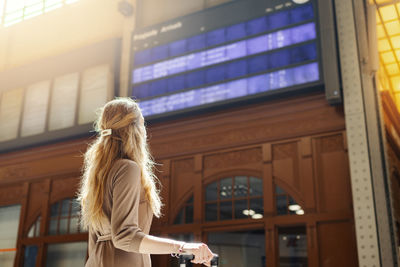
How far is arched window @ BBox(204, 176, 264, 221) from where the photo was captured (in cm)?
738

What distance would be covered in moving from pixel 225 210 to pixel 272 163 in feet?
3.58

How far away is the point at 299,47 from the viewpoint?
284 inches

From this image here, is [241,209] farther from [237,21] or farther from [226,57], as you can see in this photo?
[237,21]

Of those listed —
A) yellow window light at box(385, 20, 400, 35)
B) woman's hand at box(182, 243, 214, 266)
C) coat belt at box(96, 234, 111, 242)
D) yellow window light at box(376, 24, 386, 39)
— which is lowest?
woman's hand at box(182, 243, 214, 266)

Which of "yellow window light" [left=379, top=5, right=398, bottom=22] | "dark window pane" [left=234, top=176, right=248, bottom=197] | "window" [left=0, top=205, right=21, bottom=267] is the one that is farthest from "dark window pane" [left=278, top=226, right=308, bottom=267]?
"window" [left=0, top=205, right=21, bottom=267]

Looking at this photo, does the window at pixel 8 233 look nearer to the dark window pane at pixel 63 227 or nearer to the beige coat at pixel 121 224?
the dark window pane at pixel 63 227

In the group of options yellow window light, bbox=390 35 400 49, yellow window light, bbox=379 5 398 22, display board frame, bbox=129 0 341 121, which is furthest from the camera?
yellow window light, bbox=390 35 400 49

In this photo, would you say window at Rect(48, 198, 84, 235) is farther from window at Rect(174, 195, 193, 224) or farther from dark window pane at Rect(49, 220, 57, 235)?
window at Rect(174, 195, 193, 224)

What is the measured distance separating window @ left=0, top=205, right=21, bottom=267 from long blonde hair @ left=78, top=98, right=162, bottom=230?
8740mm

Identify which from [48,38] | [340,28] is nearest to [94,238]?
[340,28]

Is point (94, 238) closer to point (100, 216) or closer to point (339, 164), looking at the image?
point (100, 216)

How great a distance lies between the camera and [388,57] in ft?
31.9

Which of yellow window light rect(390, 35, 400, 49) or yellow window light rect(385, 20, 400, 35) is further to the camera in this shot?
yellow window light rect(390, 35, 400, 49)

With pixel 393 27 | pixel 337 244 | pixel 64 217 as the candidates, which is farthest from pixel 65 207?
pixel 393 27
